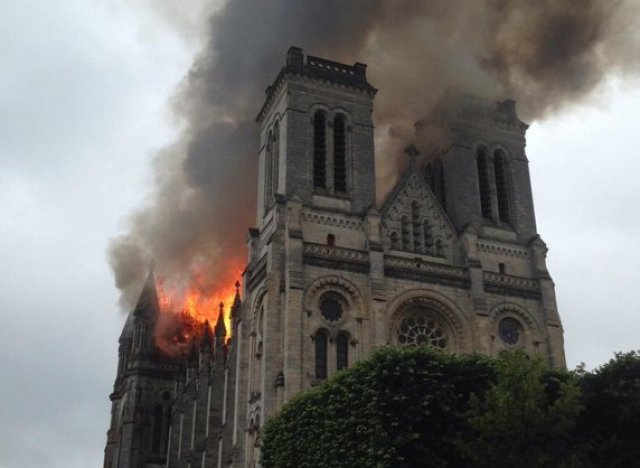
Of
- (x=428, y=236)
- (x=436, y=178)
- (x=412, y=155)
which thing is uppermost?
(x=436, y=178)

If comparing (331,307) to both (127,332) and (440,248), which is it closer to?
(440,248)

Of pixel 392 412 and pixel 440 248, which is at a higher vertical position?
pixel 440 248

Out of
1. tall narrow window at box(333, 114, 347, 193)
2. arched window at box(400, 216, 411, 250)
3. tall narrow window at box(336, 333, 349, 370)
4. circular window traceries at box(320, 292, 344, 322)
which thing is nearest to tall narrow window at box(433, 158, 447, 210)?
arched window at box(400, 216, 411, 250)

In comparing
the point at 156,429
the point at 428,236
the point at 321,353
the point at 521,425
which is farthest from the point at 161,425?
the point at 521,425

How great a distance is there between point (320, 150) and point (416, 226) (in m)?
7.42

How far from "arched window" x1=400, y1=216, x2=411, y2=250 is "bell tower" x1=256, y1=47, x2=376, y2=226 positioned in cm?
232

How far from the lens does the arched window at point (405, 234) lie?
48.0 metres

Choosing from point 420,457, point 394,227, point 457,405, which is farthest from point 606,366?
point 394,227

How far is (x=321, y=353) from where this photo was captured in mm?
42812

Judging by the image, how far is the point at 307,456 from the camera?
103 feet

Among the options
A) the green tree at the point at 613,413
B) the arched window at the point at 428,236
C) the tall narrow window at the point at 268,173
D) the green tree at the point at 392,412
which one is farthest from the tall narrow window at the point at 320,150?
the green tree at the point at 613,413

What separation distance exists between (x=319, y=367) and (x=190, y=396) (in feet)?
67.4

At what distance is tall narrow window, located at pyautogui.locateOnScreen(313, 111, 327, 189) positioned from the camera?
4881 cm

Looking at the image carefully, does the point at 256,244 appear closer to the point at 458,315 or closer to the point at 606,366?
the point at 458,315
